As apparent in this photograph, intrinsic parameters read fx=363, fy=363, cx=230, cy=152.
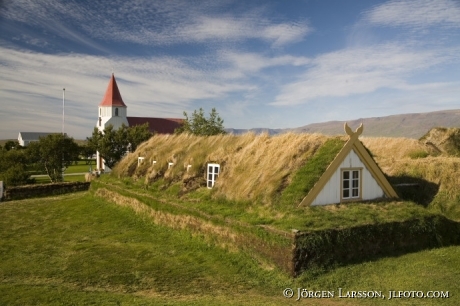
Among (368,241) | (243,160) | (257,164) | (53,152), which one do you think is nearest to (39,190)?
(53,152)

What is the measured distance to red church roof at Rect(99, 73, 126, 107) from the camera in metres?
72.7

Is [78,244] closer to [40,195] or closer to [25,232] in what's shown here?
[25,232]

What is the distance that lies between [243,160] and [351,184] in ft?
14.5

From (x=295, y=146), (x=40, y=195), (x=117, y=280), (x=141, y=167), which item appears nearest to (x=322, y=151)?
(x=295, y=146)

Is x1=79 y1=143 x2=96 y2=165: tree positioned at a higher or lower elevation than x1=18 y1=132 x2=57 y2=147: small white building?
lower

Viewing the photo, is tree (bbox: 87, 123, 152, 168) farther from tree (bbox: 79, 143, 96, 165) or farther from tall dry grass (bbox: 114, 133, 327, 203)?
tall dry grass (bbox: 114, 133, 327, 203)

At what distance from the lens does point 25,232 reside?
49.8 ft

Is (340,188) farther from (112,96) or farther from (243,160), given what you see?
(112,96)

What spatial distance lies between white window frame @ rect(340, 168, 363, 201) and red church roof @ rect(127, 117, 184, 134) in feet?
222

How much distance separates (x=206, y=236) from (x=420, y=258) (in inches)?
259

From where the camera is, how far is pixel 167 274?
10.0 m

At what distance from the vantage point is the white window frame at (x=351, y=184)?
12.7m

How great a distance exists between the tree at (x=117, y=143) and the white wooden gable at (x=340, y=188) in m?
23.4

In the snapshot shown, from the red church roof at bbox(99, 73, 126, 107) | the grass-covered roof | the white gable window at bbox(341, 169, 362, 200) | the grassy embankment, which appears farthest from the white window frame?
the red church roof at bbox(99, 73, 126, 107)
